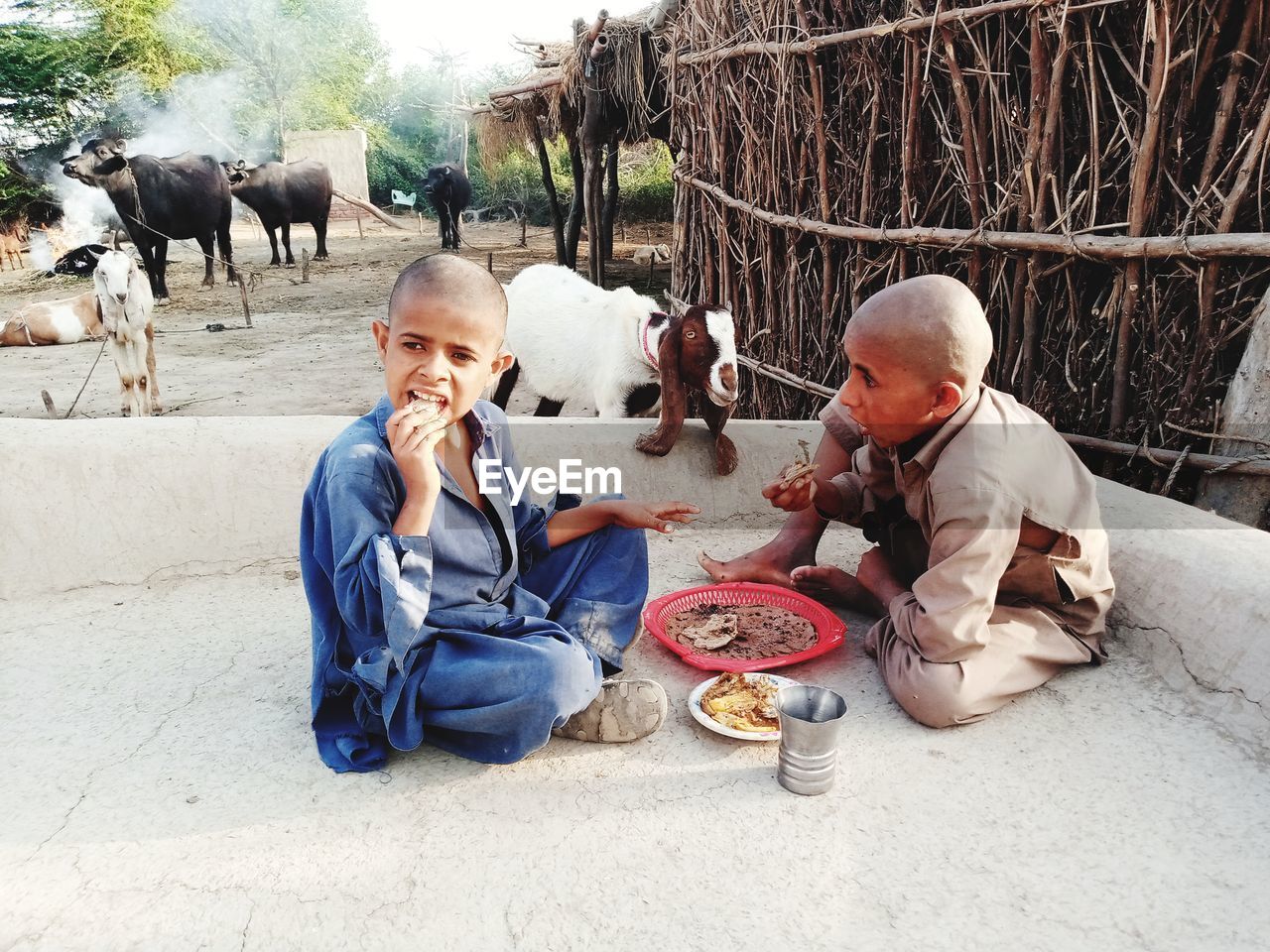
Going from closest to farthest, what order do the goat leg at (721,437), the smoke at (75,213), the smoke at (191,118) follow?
the goat leg at (721,437)
the smoke at (75,213)
the smoke at (191,118)

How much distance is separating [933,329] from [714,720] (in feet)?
3.38

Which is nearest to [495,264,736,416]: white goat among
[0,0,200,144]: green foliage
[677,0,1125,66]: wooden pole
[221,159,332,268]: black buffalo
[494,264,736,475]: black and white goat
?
[494,264,736,475]: black and white goat

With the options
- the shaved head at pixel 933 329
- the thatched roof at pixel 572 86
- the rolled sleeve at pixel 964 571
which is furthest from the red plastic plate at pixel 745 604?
the thatched roof at pixel 572 86

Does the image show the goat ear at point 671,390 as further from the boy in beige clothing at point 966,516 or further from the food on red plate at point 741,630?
the boy in beige clothing at point 966,516

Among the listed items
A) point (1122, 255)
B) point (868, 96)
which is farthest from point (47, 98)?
point (1122, 255)

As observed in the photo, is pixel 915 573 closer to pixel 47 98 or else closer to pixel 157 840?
Result: pixel 157 840

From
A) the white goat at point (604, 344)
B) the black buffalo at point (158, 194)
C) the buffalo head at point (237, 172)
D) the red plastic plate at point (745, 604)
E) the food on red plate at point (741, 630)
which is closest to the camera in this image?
the red plastic plate at point (745, 604)

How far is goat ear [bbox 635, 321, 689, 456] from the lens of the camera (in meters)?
2.99

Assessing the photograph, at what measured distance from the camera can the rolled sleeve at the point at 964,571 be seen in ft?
6.10

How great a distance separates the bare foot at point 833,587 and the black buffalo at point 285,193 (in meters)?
14.5

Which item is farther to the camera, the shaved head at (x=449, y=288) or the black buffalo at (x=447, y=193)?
the black buffalo at (x=447, y=193)

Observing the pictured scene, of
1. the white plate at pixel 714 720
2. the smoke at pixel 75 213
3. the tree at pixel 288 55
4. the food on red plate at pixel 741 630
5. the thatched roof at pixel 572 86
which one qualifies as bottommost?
the food on red plate at pixel 741 630

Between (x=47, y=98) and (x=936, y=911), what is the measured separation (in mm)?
24255

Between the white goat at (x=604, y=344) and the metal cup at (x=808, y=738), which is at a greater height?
the white goat at (x=604, y=344)
